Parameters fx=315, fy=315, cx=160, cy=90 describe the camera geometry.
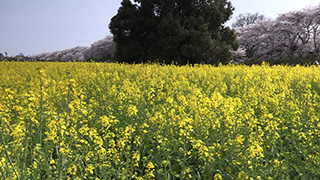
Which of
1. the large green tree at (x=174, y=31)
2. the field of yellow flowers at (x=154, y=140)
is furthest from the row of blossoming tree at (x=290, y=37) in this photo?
the field of yellow flowers at (x=154, y=140)

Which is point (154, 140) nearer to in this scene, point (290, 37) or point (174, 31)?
point (174, 31)

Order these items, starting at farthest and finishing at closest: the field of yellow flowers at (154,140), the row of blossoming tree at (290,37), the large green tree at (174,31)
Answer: the row of blossoming tree at (290,37), the large green tree at (174,31), the field of yellow flowers at (154,140)

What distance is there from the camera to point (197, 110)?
17.4ft

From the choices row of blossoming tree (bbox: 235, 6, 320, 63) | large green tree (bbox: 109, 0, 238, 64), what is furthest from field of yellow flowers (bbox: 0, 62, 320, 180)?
row of blossoming tree (bbox: 235, 6, 320, 63)

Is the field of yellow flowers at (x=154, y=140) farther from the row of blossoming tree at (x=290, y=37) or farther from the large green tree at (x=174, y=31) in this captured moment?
the row of blossoming tree at (x=290, y=37)

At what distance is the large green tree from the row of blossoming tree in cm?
979

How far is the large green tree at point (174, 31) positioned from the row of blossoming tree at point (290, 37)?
32.1ft

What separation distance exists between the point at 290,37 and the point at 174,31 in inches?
732

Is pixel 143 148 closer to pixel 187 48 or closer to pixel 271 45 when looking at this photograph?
pixel 187 48

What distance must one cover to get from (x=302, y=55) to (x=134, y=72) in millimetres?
24389

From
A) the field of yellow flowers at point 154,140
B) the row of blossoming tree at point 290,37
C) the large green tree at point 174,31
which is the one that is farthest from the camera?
the row of blossoming tree at point 290,37

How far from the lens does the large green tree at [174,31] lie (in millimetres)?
19953

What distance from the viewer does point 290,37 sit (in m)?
33.1

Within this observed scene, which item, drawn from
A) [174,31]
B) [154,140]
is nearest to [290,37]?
[174,31]
